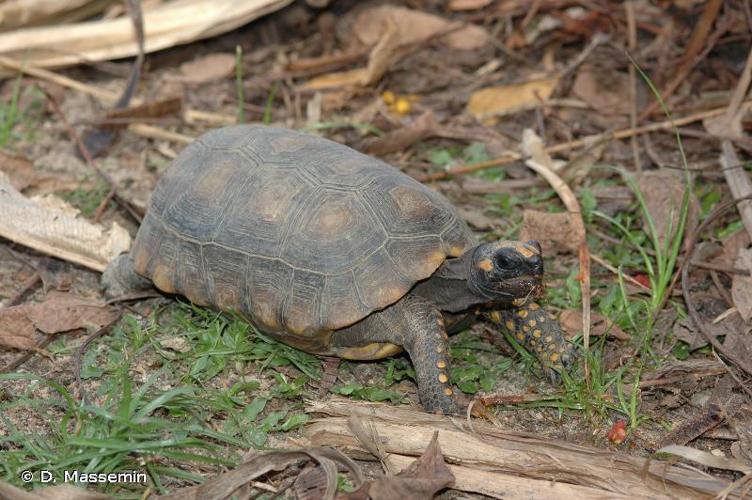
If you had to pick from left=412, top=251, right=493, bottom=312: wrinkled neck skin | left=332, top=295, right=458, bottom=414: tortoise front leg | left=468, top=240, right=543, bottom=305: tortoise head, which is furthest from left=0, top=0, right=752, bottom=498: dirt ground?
left=468, top=240, right=543, bottom=305: tortoise head

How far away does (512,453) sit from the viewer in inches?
162

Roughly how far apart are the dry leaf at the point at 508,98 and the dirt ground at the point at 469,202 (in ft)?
0.07

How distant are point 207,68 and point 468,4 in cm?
283

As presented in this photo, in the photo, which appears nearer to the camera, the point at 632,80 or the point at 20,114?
the point at 632,80

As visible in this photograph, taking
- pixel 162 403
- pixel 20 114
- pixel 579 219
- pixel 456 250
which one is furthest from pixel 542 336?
pixel 20 114

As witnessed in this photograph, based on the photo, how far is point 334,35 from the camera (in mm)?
8430

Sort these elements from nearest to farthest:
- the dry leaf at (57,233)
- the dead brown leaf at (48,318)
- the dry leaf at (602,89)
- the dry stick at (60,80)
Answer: the dead brown leaf at (48,318), the dry leaf at (57,233), the dry leaf at (602,89), the dry stick at (60,80)

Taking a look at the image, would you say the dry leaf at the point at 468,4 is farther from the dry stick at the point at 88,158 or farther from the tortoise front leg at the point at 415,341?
the tortoise front leg at the point at 415,341

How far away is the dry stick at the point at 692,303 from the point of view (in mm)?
4711

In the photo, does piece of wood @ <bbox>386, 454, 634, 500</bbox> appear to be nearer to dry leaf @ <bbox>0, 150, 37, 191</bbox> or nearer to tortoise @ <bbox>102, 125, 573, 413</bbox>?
tortoise @ <bbox>102, 125, 573, 413</bbox>

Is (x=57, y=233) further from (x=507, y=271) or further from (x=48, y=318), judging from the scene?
(x=507, y=271)

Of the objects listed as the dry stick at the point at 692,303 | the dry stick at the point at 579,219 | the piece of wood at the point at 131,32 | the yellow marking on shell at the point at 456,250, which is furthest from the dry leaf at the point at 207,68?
the dry stick at the point at 692,303

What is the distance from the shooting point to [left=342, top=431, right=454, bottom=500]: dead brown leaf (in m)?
3.77

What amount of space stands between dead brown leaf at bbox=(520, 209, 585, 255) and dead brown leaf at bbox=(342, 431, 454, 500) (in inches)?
86.7
